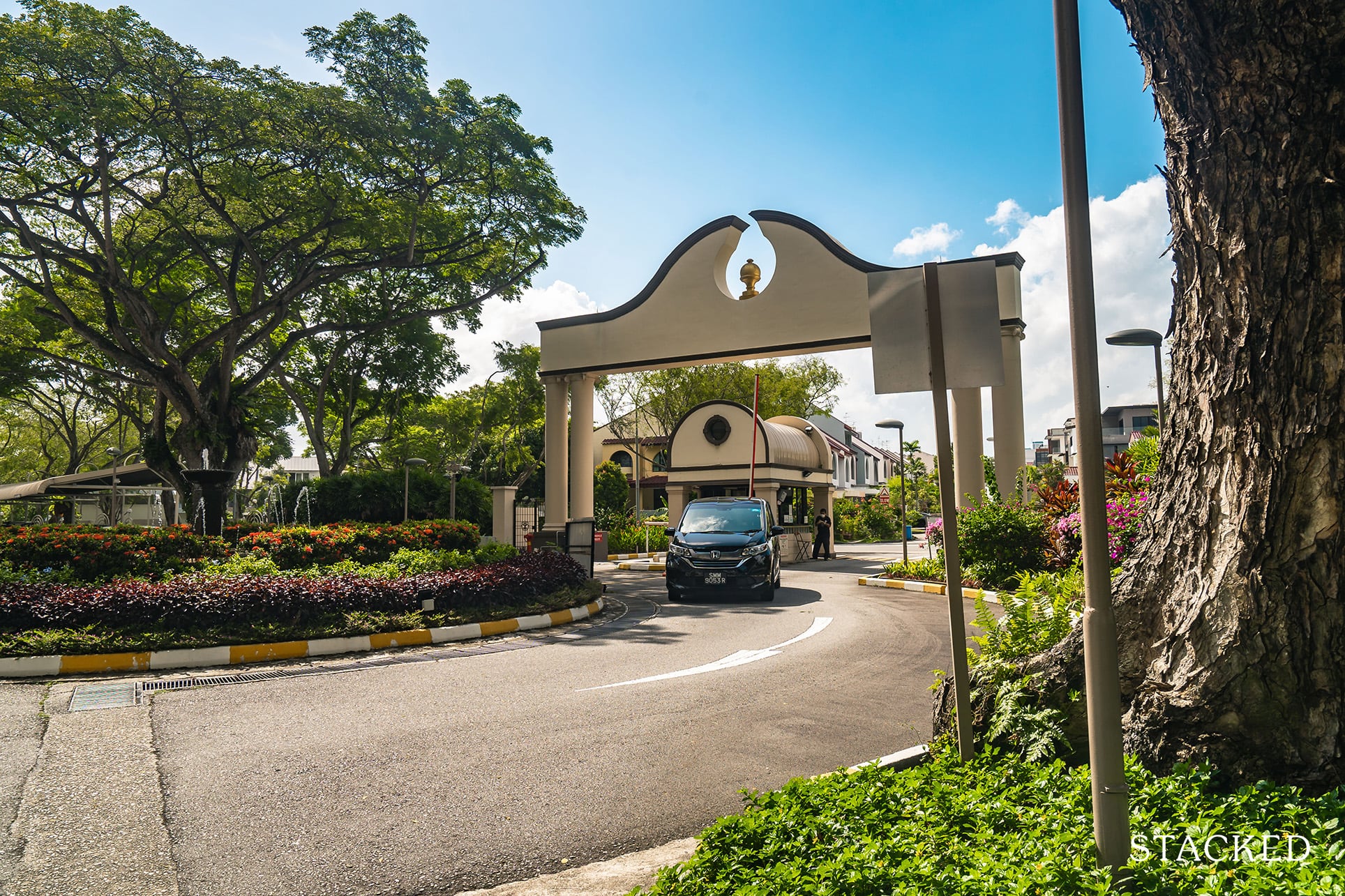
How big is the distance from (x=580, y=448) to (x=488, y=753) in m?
17.6

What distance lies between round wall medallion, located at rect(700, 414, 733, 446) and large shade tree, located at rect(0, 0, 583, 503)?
9.06 m

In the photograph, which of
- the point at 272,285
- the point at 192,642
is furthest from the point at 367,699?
the point at 272,285

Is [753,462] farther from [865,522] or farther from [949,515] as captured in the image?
[865,522]

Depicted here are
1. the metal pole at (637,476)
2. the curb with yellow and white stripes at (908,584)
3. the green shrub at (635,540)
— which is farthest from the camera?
the metal pole at (637,476)

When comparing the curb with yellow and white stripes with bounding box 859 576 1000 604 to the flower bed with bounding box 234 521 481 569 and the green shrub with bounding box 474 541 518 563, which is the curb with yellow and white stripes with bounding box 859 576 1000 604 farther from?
the flower bed with bounding box 234 521 481 569

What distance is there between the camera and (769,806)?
12.3 feet

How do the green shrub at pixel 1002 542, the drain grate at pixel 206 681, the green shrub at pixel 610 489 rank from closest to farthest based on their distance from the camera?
the drain grate at pixel 206 681 → the green shrub at pixel 1002 542 → the green shrub at pixel 610 489

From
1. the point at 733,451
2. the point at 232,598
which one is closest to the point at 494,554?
the point at 232,598

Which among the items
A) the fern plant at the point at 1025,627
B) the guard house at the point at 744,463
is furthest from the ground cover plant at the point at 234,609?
the guard house at the point at 744,463

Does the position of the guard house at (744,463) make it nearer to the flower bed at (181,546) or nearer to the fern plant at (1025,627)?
the flower bed at (181,546)

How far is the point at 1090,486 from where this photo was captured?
116 inches

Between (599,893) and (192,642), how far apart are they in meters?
7.42

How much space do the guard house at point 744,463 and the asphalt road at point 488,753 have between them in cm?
1811

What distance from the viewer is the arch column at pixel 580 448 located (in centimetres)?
2280
